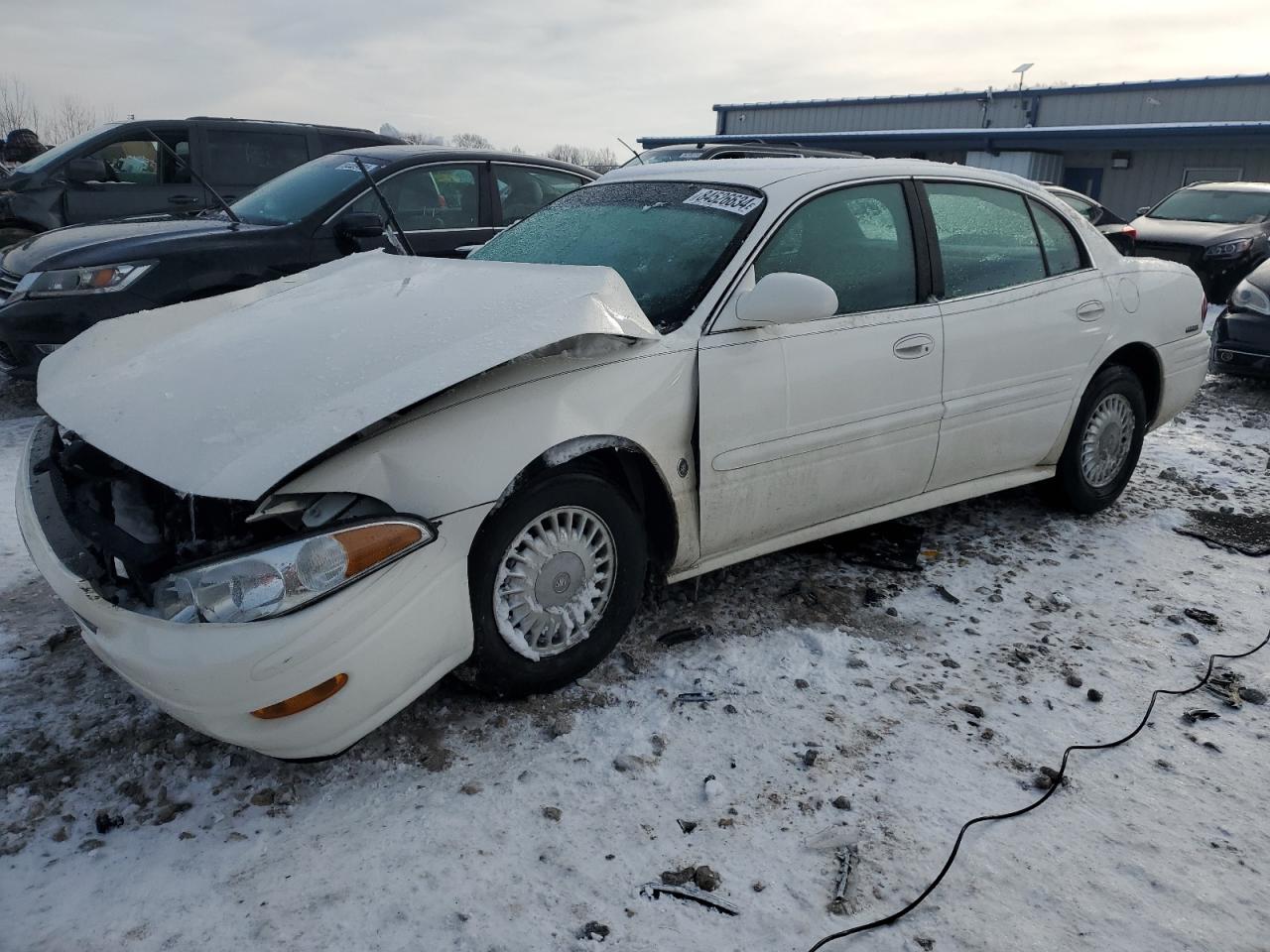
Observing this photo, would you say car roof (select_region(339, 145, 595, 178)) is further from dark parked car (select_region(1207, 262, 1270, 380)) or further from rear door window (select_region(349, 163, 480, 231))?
dark parked car (select_region(1207, 262, 1270, 380))

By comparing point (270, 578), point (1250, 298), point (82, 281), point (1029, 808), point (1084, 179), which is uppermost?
point (82, 281)

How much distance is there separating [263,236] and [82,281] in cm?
100

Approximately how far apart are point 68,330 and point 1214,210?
12.8 meters

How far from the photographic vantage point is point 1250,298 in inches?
293

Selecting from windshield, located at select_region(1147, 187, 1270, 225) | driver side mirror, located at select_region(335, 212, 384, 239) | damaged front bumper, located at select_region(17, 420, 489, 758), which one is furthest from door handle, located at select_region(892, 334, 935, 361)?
windshield, located at select_region(1147, 187, 1270, 225)

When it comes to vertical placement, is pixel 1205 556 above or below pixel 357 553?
below

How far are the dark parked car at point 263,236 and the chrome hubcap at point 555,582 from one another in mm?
2717

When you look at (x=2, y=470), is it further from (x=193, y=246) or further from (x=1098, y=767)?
(x=1098, y=767)

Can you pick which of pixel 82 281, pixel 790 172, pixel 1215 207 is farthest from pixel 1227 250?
pixel 82 281

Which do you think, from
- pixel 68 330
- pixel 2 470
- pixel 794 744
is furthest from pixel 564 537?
pixel 68 330

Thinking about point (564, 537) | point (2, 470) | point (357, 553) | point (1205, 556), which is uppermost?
point (357, 553)

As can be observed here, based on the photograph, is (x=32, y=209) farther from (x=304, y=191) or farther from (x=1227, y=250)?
(x=1227, y=250)

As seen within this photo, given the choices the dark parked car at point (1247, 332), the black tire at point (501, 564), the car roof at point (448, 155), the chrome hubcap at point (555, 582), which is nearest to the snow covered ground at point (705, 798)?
the black tire at point (501, 564)

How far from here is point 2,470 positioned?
15.6 ft
